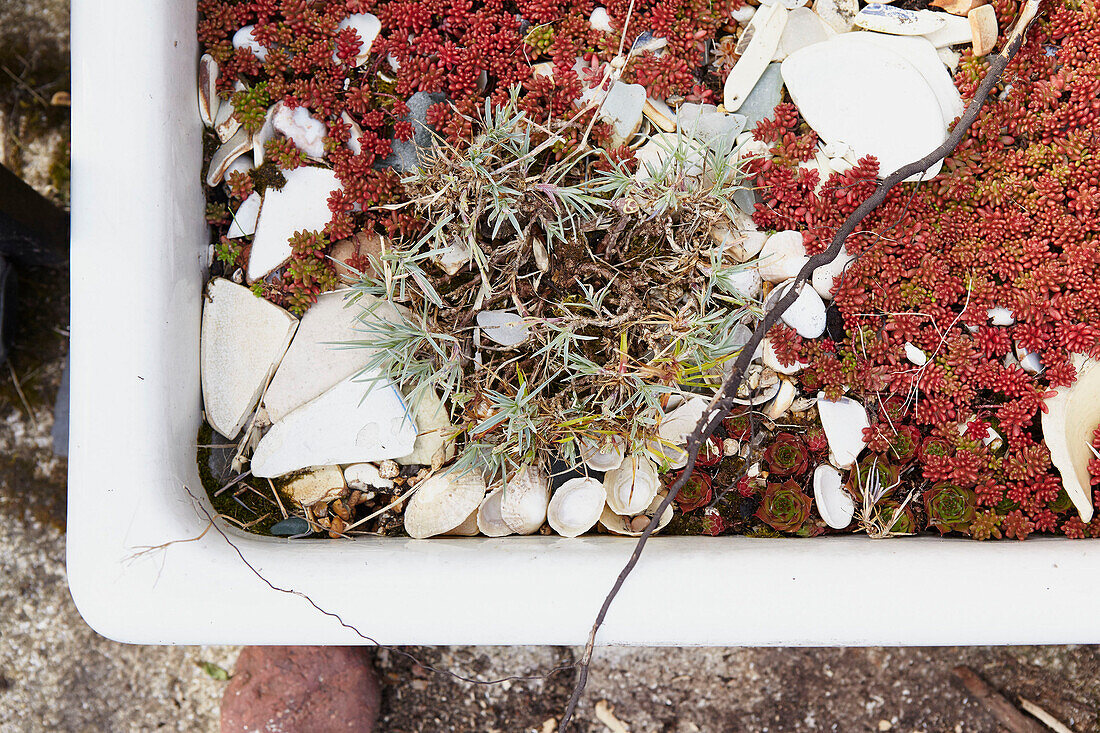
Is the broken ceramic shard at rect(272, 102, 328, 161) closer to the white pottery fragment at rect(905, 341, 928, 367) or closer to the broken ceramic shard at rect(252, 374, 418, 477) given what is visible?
the broken ceramic shard at rect(252, 374, 418, 477)

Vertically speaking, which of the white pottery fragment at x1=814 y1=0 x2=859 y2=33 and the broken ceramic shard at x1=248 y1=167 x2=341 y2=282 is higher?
the white pottery fragment at x1=814 y1=0 x2=859 y2=33

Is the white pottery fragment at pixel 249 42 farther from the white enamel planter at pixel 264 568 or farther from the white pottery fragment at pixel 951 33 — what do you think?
the white pottery fragment at pixel 951 33

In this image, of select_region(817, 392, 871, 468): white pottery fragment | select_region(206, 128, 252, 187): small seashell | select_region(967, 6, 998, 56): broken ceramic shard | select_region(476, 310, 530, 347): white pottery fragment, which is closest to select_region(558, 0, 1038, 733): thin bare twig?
select_region(967, 6, 998, 56): broken ceramic shard

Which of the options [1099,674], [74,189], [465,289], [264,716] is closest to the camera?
[74,189]

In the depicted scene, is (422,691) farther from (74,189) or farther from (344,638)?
(74,189)

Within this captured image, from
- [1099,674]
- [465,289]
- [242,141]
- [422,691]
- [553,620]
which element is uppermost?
[242,141]

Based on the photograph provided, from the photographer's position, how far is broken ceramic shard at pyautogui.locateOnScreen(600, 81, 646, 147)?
4.62ft

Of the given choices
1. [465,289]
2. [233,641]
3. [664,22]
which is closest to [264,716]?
[233,641]

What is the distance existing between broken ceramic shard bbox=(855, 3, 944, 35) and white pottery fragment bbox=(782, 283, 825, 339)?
568 mm

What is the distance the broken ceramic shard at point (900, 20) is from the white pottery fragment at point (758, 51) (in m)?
0.18

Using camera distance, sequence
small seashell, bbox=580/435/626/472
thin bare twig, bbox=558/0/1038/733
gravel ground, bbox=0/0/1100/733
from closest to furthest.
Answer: thin bare twig, bbox=558/0/1038/733
small seashell, bbox=580/435/626/472
gravel ground, bbox=0/0/1100/733

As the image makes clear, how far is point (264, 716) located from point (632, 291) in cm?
137

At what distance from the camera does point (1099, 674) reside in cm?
187

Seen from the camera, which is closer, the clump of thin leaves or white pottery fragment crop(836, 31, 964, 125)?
the clump of thin leaves
